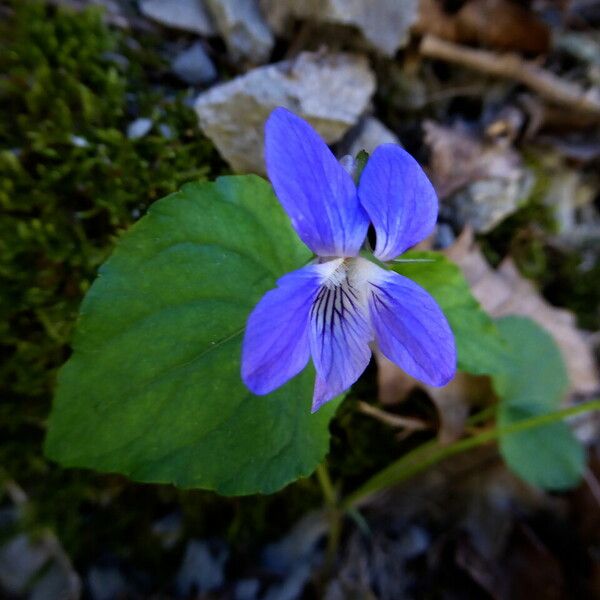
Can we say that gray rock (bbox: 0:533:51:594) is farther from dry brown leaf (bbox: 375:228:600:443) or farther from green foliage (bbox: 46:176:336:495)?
dry brown leaf (bbox: 375:228:600:443)

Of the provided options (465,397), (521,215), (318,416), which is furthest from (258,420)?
(521,215)

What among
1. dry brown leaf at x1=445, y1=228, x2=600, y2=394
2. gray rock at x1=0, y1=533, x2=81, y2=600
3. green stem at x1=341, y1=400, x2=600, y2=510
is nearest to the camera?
green stem at x1=341, y1=400, x2=600, y2=510

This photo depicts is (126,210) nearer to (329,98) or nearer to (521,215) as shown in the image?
(329,98)

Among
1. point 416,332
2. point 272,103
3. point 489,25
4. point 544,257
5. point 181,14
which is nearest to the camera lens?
point 416,332

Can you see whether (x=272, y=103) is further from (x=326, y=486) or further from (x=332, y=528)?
(x=332, y=528)

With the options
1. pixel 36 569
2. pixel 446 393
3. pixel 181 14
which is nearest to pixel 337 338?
pixel 446 393

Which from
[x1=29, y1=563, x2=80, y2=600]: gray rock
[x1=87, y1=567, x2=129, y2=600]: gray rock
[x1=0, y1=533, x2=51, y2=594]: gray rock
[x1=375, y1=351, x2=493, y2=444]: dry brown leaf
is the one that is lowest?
[x1=87, y1=567, x2=129, y2=600]: gray rock

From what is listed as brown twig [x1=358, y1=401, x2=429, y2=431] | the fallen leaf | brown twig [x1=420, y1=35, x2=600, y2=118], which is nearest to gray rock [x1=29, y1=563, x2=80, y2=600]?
brown twig [x1=358, y1=401, x2=429, y2=431]

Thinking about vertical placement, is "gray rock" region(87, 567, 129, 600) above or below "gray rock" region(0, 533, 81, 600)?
below
